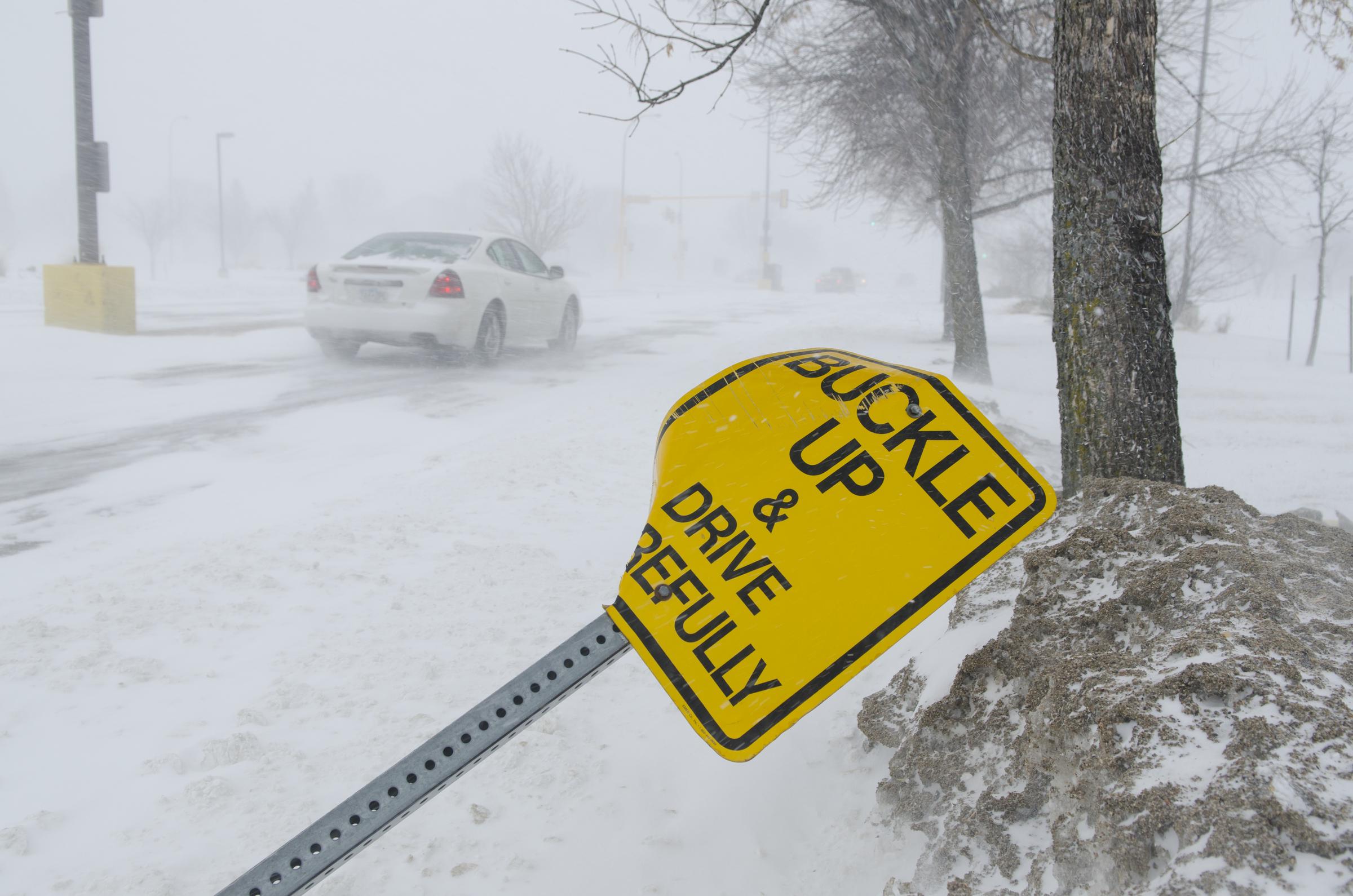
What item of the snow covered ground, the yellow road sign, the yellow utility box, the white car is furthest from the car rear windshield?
the yellow road sign

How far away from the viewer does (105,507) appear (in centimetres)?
443

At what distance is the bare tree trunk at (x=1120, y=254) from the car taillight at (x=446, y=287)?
22.0ft

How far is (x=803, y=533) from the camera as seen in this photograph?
149 cm

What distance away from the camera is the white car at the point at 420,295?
8.80 metres

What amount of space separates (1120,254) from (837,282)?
47971 millimetres

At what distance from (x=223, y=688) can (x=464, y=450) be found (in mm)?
3072

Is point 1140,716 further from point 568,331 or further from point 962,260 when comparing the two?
point 568,331

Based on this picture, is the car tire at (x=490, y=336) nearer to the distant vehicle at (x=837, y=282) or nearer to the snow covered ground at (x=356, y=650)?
the snow covered ground at (x=356, y=650)

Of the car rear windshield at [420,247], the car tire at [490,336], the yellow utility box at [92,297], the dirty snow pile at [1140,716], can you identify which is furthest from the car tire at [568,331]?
the dirty snow pile at [1140,716]

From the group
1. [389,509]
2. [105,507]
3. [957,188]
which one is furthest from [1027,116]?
[105,507]

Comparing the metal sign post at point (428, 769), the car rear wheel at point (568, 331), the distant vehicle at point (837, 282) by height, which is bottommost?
the metal sign post at point (428, 769)

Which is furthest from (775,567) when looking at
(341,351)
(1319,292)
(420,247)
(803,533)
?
(1319,292)

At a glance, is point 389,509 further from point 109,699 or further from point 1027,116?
point 1027,116

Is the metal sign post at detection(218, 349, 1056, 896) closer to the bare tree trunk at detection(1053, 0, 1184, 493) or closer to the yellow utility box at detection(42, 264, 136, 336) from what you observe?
the bare tree trunk at detection(1053, 0, 1184, 493)
